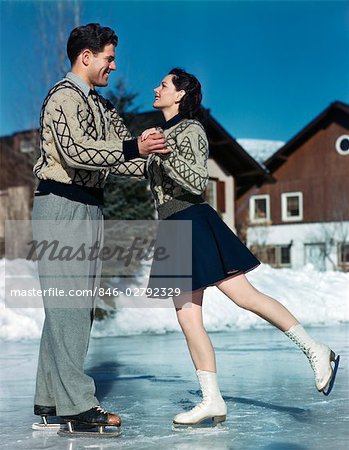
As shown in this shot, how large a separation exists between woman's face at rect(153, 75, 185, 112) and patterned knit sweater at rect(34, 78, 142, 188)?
10.6 inches

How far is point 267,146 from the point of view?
11650 cm

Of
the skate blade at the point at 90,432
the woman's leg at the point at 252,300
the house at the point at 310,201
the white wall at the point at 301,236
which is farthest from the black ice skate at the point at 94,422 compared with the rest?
the white wall at the point at 301,236

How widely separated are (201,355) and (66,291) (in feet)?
2.14

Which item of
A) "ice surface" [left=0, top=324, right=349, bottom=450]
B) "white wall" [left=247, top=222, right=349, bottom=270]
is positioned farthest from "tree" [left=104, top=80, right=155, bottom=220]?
"white wall" [left=247, top=222, right=349, bottom=270]

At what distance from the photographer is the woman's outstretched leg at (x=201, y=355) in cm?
342

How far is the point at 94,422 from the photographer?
10.7 feet

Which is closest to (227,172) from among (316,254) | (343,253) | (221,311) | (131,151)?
(343,253)

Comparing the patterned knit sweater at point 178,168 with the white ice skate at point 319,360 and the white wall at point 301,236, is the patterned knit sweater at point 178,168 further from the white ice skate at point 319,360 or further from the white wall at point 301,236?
the white wall at point 301,236

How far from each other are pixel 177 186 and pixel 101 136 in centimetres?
40

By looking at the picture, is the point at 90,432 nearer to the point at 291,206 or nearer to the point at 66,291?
the point at 66,291

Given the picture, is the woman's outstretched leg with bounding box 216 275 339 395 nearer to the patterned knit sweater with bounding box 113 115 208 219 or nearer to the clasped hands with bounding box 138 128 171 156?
the patterned knit sweater with bounding box 113 115 208 219

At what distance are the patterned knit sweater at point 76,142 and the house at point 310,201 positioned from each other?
28.6 metres

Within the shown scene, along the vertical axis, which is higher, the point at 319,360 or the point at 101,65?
the point at 101,65

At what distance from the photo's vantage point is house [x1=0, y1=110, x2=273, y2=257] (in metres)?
20.0
